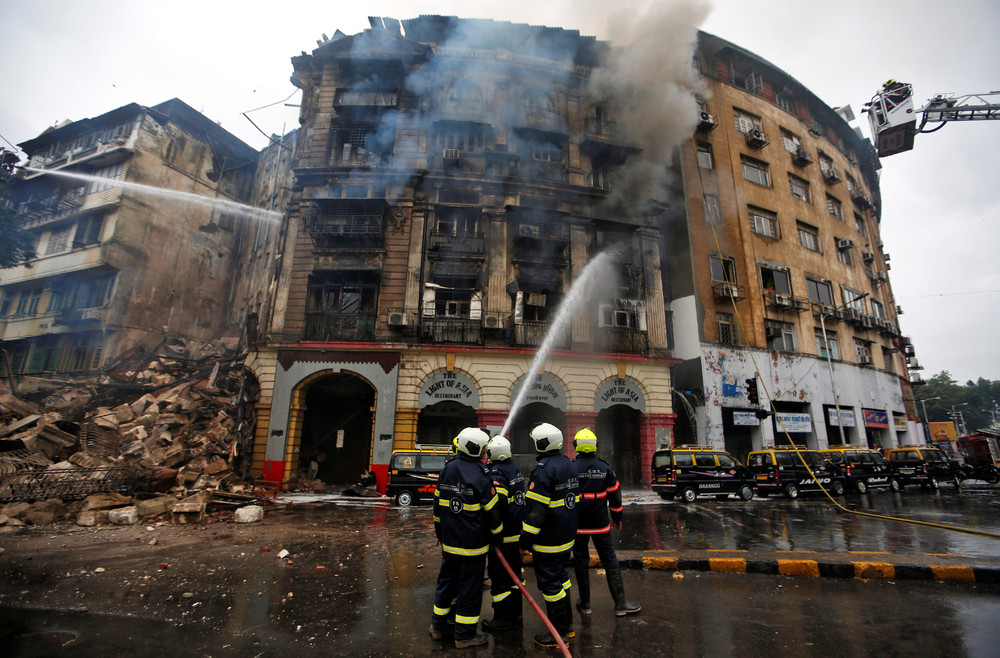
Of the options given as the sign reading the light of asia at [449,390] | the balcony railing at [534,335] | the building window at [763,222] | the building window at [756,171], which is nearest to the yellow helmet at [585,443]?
the sign reading the light of asia at [449,390]

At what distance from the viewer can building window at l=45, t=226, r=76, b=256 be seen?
25.5 meters

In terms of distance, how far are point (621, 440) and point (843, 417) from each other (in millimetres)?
13633

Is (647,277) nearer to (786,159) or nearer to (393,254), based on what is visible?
(393,254)

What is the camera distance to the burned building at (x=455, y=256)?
1727 centimetres

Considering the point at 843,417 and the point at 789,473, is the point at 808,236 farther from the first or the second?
the point at 789,473

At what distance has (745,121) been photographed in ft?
86.1

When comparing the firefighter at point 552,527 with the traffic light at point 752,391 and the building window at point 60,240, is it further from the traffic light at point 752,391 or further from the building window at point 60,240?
the building window at point 60,240

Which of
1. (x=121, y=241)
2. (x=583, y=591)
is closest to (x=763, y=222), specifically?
(x=583, y=591)

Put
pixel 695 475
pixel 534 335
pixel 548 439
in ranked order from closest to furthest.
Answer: pixel 548 439, pixel 695 475, pixel 534 335

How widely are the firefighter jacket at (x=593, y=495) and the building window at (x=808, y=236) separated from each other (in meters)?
27.6

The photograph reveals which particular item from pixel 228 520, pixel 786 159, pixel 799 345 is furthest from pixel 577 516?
pixel 786 159

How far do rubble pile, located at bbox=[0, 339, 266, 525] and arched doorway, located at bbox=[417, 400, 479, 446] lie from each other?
6479 millimetres

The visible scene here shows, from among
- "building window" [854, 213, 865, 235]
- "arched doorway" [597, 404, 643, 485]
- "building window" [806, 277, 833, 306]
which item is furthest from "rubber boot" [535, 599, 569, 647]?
"building window" [854, 213, 865, 235]

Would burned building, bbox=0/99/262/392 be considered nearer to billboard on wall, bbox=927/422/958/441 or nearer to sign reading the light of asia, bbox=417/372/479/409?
sign reading the light of asia, bbox=417/372/479/409
